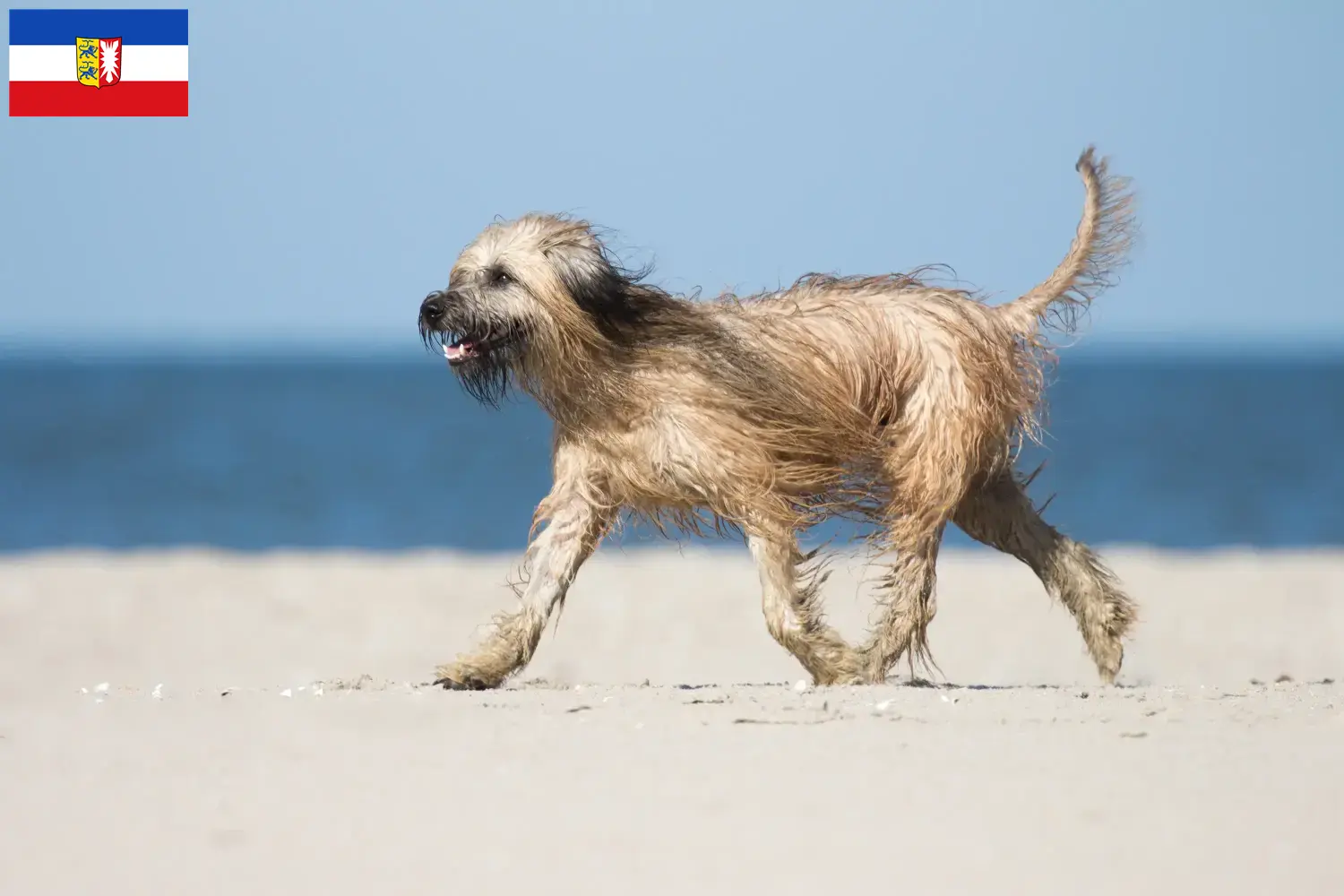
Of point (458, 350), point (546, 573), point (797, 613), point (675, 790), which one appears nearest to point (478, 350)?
point (458, 350)

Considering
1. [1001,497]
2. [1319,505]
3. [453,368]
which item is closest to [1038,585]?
A: [1001,497]

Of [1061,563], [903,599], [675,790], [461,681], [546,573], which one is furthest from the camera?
[1061,563]

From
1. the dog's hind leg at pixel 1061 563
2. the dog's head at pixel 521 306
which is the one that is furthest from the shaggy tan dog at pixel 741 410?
the dog's hind leg at pixel 1061 563

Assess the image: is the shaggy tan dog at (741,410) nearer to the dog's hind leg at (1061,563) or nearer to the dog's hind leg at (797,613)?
the dog's hind leg at (797,613)

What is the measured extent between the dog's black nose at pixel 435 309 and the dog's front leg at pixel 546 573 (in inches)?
29.4

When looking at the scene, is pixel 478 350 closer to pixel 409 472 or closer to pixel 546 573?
pixel 546 573

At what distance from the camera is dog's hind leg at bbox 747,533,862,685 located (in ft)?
21.9

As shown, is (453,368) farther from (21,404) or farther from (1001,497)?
(21,404)

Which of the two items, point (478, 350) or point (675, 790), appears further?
point (478, 350)

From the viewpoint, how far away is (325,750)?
17.1ft

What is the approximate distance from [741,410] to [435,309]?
3.98ft

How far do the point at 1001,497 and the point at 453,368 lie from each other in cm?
252

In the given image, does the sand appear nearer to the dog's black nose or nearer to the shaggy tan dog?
the shaggy tan dog

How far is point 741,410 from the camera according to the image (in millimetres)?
6816
